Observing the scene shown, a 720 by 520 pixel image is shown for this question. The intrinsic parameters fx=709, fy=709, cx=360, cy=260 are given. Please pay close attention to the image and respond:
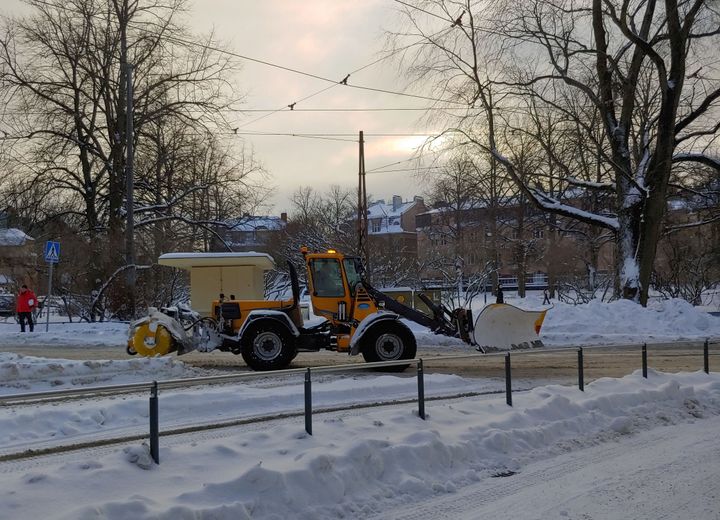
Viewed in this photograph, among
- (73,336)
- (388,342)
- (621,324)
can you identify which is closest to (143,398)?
(388,342)

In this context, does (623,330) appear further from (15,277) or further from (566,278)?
(15,277)

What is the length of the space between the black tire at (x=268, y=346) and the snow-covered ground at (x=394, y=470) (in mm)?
4986

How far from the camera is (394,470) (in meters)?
6.30

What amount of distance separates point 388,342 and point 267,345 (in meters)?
2.36

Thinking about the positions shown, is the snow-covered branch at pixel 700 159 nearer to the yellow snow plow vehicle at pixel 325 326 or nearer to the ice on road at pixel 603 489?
the yellow snow plow vehicle at pixel 325 326

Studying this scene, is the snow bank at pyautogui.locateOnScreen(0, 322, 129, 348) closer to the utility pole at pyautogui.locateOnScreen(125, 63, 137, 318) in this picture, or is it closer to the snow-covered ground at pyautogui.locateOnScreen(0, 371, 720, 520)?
the utility pole at pyautogui.locateOnScreen(125, 63, 137, 318)

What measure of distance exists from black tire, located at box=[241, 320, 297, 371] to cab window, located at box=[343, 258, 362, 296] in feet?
5.09

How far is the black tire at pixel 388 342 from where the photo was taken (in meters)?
13.4

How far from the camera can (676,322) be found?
2230cm

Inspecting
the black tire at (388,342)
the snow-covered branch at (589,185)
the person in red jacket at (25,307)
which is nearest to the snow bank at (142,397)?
the black tire at (388,342)

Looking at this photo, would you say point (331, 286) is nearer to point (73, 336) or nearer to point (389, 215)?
point (73, 336)

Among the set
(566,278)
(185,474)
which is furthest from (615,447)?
(566,278)

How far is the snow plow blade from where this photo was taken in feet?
46.4

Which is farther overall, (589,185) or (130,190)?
(589,185)
